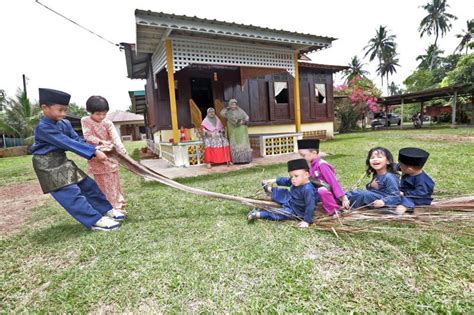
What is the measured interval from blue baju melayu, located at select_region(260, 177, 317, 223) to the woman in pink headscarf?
11.9 ft

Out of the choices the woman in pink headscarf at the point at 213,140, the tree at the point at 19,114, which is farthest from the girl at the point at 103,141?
the tree at the point at 19,114

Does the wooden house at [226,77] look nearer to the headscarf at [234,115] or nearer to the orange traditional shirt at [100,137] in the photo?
the headscarf at [234,115]

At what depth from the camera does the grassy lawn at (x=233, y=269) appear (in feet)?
4.97

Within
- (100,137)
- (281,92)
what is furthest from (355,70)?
(100,137)

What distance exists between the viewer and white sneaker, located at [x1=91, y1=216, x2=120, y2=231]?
272 cm

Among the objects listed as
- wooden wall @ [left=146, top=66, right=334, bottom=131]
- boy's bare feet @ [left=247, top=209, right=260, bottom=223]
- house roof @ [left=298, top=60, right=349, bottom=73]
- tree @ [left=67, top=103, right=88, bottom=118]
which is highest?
tree @ [left=67, top=103, right=88, bottom=118]

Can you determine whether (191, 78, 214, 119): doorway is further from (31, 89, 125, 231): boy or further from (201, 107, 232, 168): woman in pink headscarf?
(31, 89, 125, 231): boy

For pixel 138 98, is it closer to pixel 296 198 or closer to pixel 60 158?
pixel 60 158

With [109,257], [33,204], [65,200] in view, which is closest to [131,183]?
[33,204]

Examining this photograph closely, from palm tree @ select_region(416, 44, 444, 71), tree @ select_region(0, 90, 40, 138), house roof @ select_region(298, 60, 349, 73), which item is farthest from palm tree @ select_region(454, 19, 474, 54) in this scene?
tree @ select_region(0, 90, 40, 138)

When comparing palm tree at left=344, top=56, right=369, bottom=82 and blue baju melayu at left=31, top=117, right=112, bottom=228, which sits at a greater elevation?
palm tree at left=344, top=56, right=369, bottom=82

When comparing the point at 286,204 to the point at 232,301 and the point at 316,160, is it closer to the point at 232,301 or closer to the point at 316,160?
the point at 316,160

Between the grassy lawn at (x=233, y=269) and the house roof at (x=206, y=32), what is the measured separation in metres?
4.27

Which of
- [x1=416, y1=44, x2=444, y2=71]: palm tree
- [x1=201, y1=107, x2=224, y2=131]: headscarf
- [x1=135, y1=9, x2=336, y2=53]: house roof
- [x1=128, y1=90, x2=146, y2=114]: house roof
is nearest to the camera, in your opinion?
[x1=135, y1=9, x2=336, y2=53]: house roof
